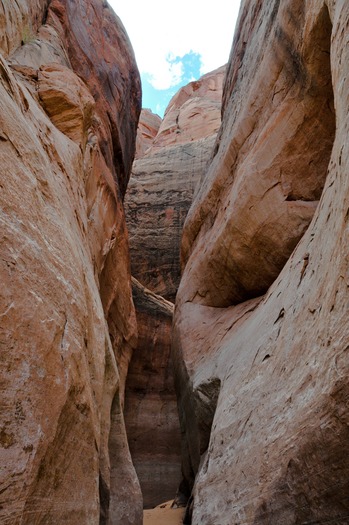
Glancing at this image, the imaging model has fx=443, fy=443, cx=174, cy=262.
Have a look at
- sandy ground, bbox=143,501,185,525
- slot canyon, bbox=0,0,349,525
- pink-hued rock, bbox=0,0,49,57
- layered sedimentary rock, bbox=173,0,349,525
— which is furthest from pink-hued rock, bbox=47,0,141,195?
sandy ground, bbox=143,501,185,525

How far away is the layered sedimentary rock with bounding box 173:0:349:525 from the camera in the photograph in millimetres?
3760

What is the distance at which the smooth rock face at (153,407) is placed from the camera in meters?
17.1

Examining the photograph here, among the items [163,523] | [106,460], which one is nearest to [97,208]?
[106,460]

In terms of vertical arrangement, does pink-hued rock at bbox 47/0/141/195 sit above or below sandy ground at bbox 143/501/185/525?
above

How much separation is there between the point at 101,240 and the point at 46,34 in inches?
215

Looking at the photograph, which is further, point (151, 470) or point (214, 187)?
point (151, 470)

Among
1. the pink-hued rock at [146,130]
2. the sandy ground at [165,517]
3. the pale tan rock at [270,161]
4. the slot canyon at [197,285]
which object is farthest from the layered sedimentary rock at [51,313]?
the pink-hued rock at [146,130]

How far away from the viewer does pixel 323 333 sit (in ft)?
12.8

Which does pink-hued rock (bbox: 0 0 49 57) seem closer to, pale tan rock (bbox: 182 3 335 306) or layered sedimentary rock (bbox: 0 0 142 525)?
layered sedimentary rock (bbox: 0 0 142 525)

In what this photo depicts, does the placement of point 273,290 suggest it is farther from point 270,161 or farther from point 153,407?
point 153,407

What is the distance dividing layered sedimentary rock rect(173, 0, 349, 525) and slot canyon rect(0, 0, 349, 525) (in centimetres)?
3

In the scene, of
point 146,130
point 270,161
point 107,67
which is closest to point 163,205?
point 107,67

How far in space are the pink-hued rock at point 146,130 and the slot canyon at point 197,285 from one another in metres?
23.2

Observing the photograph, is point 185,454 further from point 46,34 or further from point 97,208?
point 46,34
